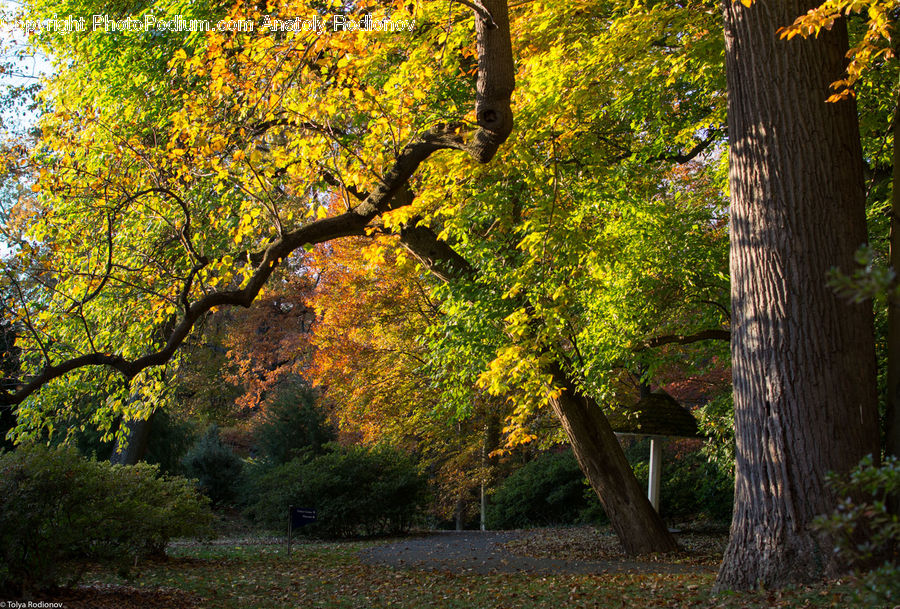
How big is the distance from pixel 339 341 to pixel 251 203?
34.2 ft

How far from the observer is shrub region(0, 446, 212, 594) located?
6121mm

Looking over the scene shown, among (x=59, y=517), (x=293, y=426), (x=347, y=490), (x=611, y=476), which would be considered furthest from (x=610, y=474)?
(x=293, y=426)

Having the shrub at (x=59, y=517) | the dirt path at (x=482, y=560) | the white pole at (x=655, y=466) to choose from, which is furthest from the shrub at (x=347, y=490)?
the shrub at (x=59, y=517)

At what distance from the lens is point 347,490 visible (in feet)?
53.0

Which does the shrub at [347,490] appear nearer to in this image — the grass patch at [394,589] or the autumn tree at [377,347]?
the autumn tree at [377,347]

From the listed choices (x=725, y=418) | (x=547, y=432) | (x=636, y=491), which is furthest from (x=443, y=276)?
(x=547, y=432)

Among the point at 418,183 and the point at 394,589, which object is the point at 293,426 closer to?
the point at 418,183

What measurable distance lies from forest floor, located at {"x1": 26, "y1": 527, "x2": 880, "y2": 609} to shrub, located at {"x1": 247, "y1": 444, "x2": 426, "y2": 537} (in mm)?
2225

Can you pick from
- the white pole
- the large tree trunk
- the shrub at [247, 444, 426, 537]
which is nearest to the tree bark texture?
the white pole

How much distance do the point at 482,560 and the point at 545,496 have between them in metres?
7.54

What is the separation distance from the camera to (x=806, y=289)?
216 inches

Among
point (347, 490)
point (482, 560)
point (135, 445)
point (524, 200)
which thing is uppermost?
point (524, 200)

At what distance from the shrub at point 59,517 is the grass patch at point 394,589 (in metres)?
0.40

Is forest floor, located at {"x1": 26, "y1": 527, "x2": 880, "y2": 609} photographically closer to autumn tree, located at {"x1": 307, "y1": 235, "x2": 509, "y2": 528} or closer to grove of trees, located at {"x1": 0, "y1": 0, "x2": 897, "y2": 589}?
grove of trees, located at {"x1": 0, "y1": 0, "x2": 897, "y2": 589}
